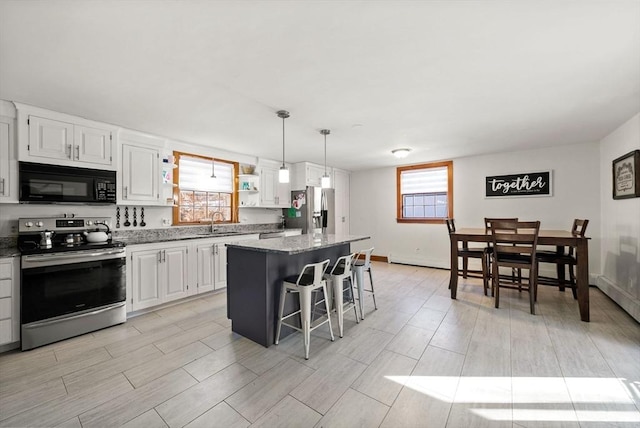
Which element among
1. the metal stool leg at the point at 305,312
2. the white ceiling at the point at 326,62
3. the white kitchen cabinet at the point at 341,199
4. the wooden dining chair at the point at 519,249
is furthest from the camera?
the white kitchen cabinet at the point at 341,199

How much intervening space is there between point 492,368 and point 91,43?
12.0ft

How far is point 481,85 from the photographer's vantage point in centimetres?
233

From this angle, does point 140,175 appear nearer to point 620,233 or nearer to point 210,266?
point 210,266

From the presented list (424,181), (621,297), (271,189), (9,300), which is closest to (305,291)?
(9,300)

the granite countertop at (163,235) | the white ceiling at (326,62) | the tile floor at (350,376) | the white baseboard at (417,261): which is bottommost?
the tile floor at (350,376)

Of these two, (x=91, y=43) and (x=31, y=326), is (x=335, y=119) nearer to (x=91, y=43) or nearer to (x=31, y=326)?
(x=91, y=43)

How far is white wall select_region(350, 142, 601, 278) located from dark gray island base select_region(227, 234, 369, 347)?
3672 mm

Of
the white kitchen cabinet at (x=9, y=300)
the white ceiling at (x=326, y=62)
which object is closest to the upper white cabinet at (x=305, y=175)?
the white ceiling at (x=326, y=62)

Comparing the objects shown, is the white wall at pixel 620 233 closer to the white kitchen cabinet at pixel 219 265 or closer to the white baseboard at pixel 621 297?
the white baseboard at pixel 621 297

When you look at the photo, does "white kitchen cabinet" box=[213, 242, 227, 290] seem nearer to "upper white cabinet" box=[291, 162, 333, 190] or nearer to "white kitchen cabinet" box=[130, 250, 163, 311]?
"white kitchen cabinet" box=[130, 250, 163, 311]

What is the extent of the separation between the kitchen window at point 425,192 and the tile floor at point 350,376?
2935 mm

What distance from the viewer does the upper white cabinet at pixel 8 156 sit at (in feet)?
8.46

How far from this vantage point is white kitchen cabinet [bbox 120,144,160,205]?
3.38 m

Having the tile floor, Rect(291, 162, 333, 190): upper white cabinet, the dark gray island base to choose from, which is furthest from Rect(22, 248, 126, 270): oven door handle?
Rect(291, 162, 333, 190): upper white cabinet
